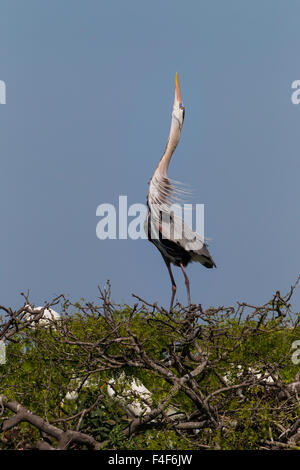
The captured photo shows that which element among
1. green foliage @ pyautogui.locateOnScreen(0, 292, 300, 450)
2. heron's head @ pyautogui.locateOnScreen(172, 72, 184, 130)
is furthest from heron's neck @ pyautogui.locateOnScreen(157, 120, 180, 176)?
green foliage @ pyautogui.locateOnScreen(0, 292, 300, 450)

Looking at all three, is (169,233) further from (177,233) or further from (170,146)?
(170,146)

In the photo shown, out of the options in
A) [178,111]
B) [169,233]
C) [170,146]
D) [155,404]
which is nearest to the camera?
[155,404]

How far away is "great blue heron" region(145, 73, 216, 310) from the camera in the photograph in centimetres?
900

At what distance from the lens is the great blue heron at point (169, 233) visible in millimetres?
9000

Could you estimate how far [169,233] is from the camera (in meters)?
8.97

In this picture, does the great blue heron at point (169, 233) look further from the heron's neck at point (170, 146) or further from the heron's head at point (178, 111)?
the heron's head at point (178, 111)

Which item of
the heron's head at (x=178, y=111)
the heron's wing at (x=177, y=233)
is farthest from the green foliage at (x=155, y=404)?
the heron's head at (x=178, y=111)

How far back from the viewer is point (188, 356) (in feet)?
19.6

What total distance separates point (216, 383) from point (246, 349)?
2.26 ft

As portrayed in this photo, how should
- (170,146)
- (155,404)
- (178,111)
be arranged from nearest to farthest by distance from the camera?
(155,404), (170,146), (178,111)

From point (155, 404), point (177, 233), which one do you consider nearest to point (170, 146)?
point (177, 233)

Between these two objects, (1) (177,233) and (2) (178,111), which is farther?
(2) (178,111)
